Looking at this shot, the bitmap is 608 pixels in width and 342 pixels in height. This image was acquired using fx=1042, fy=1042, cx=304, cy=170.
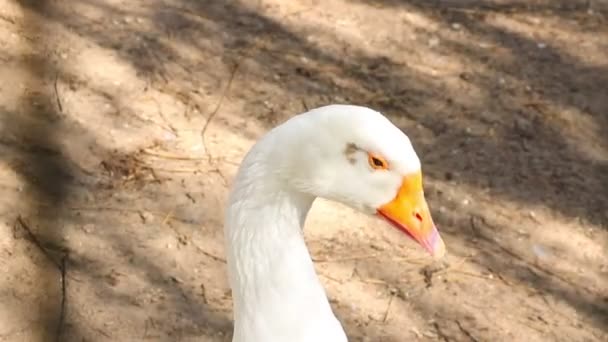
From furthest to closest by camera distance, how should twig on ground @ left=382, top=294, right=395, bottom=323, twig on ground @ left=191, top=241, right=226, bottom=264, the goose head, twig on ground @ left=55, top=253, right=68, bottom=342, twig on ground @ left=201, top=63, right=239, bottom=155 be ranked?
1. twig on ground @ left=201, top=63, right=239, bottom=155
2. twig on ground @ left=191, top=241, right=226, bottom=264
3. twig on ground @ left=382, top=294, right=395, bottom=323
4. twig on ground @ left=55, top=253, right=68, bottom=342
5. the goose head

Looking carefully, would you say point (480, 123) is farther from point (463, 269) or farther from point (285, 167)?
point (285, 167)

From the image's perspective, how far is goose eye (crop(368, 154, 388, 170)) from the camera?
6.98ft

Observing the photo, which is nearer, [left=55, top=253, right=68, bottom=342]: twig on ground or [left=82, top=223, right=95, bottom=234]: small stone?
[left=55, top=253, right=68, bottom=342]: twig on ground

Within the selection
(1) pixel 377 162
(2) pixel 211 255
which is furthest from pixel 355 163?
(2) pixel 211 255

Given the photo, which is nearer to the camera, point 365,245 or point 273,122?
point 365,245

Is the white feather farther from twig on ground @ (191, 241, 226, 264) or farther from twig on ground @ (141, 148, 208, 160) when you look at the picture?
twig on ground @ (141, 148, 208, 160)

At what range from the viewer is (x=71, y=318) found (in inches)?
131

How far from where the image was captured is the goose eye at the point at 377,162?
83.7 inches

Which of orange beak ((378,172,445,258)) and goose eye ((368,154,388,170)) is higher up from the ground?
goose eye ((368,154,388,170))

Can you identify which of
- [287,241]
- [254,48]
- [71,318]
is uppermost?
[287,241]

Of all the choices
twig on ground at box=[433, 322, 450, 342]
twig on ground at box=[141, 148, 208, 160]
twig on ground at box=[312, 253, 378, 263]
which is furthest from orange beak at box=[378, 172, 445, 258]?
twig on ground at box=[141, 148, 208, 160]

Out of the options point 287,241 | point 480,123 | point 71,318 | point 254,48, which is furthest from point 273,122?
point 287,241

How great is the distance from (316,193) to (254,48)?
2258 millimetres

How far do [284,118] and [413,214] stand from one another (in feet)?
6.25
